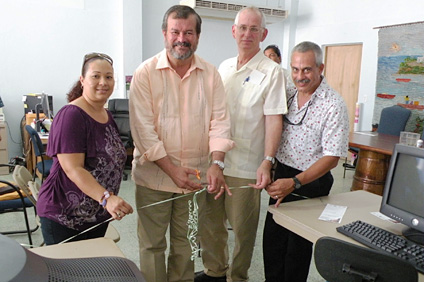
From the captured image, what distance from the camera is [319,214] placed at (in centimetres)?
187

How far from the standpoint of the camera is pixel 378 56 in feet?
21.1

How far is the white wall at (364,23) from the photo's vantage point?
6.12m

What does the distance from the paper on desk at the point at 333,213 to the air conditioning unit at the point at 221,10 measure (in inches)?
228

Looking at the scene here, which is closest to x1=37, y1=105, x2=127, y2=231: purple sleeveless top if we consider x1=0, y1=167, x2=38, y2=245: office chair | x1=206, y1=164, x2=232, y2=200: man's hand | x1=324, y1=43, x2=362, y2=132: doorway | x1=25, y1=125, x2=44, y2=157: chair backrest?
x1=206, y1=164, x2=232, y2=200: man's hand

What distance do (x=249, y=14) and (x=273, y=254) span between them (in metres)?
1.51

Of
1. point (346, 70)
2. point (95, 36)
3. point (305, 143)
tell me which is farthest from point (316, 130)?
point (346, 70)

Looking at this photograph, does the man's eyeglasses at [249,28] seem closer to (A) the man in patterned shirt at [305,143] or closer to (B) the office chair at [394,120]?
(A) the man in patterned shirt at [305,143]

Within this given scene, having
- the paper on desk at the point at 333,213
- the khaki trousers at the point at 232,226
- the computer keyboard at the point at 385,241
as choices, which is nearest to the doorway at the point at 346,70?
the khaki trousers at the point at 232,226

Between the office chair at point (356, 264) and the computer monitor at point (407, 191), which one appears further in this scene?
the computer monitor at point (407, 191)

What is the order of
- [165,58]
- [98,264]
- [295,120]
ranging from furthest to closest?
[295,120]
[165,58]
[98,264]

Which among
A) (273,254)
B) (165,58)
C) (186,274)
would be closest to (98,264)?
(165,58)

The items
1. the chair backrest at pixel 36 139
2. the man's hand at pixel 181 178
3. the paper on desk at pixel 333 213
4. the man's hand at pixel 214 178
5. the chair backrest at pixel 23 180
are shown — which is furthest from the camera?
the chair backrest at pixel 36 139

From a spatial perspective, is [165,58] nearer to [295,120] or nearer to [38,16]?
[295,120]

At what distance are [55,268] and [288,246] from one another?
5.85 feet
